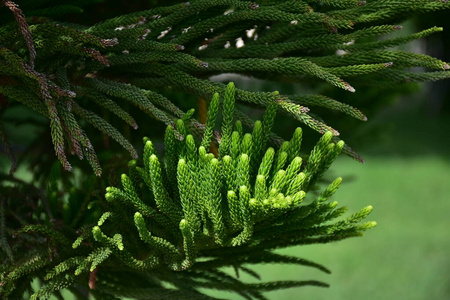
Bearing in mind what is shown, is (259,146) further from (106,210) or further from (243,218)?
(106,210)

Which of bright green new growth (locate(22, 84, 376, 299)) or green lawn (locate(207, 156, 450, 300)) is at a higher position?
bright green new growth (locate(22, 84, 376, 299))

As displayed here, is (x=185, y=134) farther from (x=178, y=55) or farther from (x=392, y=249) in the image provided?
(x=392, y=249)

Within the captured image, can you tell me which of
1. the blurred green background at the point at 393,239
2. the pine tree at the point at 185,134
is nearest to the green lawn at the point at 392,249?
the blurred green background at the point at 393,239

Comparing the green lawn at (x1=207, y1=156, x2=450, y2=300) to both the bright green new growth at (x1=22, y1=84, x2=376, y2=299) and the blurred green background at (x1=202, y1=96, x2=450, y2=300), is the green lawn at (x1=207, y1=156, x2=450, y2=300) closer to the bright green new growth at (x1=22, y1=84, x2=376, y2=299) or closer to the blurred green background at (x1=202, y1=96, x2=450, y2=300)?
the blurred green background at (x1=202, y1=96, x2=450, y2=300)

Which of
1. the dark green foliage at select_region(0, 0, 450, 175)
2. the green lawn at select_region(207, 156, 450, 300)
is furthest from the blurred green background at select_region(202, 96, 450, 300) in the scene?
the dark green foliage at select_region(0, 0, 450, 175)

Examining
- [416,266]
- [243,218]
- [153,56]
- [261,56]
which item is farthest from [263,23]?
[416,266]

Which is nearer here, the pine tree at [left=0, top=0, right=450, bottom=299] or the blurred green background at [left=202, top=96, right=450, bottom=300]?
the pine tree at [left=0, top=0, right=450, bottom=299]

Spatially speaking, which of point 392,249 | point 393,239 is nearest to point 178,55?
point 392,249
